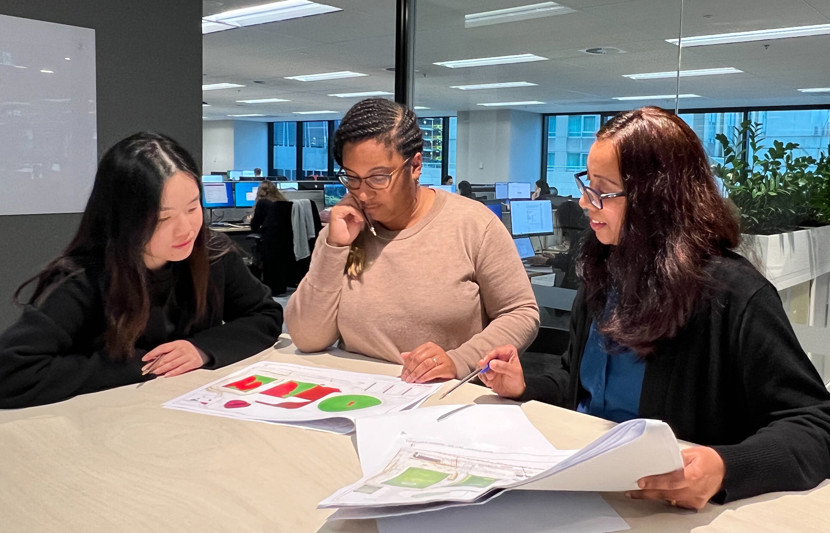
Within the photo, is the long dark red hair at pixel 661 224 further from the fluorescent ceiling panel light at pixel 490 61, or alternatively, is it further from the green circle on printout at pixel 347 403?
the fluorescent ceiling panel light at pixel 490 61

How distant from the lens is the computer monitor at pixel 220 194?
8.70 meters

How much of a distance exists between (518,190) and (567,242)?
1.38 ft

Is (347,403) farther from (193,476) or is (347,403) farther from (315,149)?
(315,149)

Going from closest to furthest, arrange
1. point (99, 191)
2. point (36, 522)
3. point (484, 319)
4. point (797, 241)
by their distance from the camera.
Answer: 1. point (36, 522)
2. point (99, 191)
3. point (484, 319)
4. point (797, 241)

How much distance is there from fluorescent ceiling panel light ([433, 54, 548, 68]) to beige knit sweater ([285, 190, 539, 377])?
2260mm

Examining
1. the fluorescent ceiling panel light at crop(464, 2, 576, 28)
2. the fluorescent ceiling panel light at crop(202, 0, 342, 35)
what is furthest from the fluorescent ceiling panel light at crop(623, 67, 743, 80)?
the fluorescent ceiling panel light at crop(202, 0, 342, 35)

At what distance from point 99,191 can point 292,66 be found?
285 inches

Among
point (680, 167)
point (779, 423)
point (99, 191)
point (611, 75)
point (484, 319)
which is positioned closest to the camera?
point (779, 423)

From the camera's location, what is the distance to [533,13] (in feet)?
11.7

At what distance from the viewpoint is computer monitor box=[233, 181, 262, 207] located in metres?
8.89

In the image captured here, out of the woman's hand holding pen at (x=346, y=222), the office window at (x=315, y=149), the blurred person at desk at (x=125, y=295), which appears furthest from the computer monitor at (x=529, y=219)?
the office window at (x=315, y=149)

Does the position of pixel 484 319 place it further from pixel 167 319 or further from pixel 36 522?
pixel 36 522

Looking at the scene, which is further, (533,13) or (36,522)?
(533,13)

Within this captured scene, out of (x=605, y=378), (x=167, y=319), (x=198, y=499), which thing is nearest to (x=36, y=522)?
(x=198, y=499)
